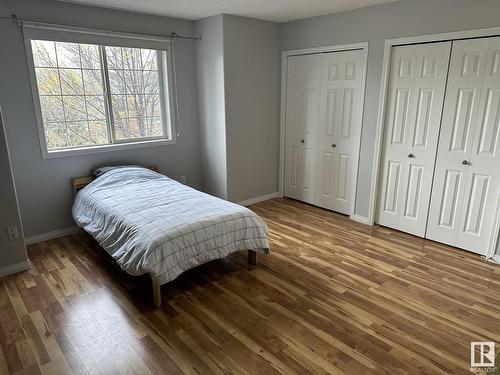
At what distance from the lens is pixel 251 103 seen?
451cm

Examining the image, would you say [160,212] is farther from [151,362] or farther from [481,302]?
[481,302]

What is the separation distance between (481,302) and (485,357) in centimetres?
65

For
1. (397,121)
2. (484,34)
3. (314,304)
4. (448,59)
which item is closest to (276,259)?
(314,304)

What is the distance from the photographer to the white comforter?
250 cm

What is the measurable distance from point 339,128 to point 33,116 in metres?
3.38

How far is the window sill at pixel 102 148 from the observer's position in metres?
3.57

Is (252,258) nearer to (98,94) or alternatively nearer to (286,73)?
(98,94)

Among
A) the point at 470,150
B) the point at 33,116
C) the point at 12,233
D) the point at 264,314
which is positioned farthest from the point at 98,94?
the point at 470,150

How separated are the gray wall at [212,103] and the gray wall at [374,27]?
1.01 metres

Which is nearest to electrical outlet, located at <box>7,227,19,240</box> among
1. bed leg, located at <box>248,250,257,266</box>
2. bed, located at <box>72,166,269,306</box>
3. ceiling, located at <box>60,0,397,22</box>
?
bed, located at <box>72,166,269,306</box>

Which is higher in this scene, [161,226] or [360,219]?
[161,226]

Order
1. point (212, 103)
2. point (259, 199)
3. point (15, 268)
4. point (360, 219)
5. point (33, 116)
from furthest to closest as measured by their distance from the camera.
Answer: point (259, 199), point (212, 103), point (360, 219), point (33, 116), point (15, 268)

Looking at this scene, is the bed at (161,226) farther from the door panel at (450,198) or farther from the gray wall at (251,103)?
the door panel at (450,198)

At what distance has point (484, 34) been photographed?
293 cm
